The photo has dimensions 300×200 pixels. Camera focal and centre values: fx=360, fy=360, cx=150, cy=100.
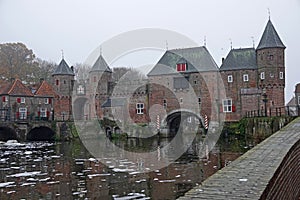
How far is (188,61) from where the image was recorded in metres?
31.4

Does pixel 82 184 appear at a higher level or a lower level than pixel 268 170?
lower

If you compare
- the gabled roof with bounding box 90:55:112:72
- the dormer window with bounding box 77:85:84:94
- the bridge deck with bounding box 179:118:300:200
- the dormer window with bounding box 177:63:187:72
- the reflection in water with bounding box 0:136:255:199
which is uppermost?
the gabled roof with bounding box 90:55:112:72

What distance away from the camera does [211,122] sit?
29781 mm

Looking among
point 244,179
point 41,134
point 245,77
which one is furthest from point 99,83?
point 244,179

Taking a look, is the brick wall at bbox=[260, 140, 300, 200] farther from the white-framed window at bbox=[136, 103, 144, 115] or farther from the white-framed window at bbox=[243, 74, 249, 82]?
the white-framed window at bbox=[136, 103, 144, 115]

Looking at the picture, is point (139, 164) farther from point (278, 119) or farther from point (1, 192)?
point (278, 119)

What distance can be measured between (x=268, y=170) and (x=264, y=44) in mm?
24937

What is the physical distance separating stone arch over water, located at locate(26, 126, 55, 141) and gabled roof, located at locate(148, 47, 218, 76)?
410 inches

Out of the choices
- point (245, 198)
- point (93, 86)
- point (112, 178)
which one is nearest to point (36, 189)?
point (112, 178)

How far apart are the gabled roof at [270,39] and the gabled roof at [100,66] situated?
1477cm

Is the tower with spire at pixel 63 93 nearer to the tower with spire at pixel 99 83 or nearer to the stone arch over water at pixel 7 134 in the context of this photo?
the tower with spire at pixel 99 83

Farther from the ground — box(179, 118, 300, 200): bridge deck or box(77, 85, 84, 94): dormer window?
box(77, 85, 84, 94): dormer window

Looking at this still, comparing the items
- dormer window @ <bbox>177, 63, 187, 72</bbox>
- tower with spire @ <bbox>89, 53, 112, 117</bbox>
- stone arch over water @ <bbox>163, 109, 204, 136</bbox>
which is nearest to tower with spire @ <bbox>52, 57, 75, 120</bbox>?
tower with spire @ <bbox>89, 53, 112, 117</bbox>

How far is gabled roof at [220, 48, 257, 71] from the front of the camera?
96.2ft
